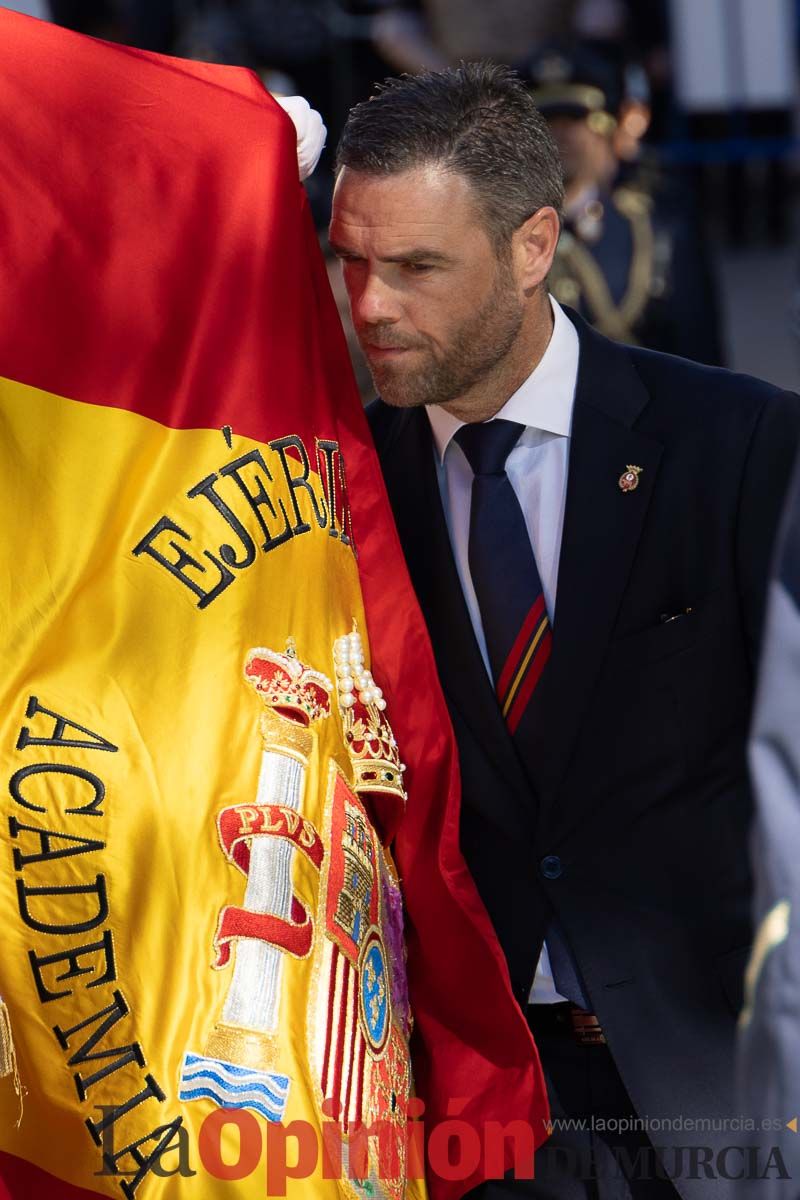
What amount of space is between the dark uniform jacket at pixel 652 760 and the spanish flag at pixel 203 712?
0.35ft

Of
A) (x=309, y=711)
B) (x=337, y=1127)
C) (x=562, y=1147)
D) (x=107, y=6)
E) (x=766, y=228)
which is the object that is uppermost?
(x=107, y=6)

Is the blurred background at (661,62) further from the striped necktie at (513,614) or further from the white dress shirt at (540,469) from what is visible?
the striped necktie at (513,614)

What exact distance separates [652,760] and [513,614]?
24 centimetres

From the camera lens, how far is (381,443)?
2.59 meters

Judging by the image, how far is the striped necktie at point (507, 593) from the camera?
233cm

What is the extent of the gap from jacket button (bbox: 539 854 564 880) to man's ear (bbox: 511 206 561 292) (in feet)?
2.23

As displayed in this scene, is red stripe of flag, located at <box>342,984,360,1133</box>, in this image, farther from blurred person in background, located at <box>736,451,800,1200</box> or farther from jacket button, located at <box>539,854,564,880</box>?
blurred person in background, located at <box>736,451,800,1200</box>

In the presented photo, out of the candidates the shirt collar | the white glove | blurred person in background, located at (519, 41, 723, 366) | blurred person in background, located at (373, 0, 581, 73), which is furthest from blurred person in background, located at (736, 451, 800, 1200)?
blurred person in background, located at (373, 0, 581, 73)

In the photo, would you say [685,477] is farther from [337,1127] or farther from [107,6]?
[107,6]

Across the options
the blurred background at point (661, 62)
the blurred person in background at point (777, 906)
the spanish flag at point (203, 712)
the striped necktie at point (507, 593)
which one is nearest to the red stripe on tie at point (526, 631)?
the striped necktie at point (507, 593)

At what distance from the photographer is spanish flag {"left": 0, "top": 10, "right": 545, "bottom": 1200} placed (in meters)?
1.97

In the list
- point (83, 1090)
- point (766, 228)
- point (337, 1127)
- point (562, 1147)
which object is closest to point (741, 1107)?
point (337, 1127)

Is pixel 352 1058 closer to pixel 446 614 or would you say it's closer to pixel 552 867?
pixel 552 867

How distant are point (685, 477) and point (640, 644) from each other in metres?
0.21
